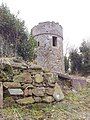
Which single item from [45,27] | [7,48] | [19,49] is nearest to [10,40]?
[19,49]

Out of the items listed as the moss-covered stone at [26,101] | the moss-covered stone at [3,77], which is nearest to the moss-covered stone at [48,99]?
the moss-covered stone at [26,101]

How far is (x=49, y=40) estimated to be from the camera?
1017 inches

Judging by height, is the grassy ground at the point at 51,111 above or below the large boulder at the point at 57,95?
below

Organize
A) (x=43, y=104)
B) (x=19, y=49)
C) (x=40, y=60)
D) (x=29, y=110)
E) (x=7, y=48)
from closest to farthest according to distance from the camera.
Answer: (x=29, y=110)
(x=43, y=104)
(x=7, y=48)
(x=19, y=49)
(x=40, y=60)

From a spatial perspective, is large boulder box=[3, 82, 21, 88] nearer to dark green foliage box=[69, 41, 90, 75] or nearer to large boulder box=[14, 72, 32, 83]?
large boulder box=[14, 72, 32, 83]

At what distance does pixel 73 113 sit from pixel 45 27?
1942 cm

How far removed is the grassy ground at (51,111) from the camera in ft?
20.3

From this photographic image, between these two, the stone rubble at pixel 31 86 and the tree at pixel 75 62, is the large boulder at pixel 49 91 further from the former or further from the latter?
the tree at pixel 75 62

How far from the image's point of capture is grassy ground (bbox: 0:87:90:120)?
20.3 ft

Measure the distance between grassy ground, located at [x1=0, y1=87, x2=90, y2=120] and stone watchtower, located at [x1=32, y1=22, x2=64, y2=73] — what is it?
17.2m

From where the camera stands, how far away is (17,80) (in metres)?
7.02

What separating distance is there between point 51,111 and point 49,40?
19.4 m

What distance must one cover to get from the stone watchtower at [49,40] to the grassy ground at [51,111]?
56.4 ft

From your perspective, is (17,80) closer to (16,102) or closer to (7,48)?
(16,102)
